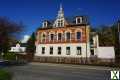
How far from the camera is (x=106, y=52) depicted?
39.7 metres

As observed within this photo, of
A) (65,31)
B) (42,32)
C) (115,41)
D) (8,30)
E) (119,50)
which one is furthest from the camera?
(115,41)

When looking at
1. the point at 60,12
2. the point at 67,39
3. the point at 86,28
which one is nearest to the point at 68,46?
the point at 67,39

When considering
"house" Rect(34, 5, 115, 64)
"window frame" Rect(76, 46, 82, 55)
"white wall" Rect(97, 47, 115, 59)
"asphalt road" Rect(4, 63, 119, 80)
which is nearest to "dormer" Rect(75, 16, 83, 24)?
"house" Rect(34, 5, 115, 64)

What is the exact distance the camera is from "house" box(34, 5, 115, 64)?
133 ft

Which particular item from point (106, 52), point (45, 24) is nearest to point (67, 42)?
point (45, 24)

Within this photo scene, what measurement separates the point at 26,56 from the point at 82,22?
16832 millimetres

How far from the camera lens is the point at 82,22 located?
4206 cm

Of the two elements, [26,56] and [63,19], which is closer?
[63,19]

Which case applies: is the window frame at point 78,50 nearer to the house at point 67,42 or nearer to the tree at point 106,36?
the house at point 67,42

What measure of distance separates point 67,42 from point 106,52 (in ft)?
29.3

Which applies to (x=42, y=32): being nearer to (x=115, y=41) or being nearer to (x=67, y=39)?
(x=67, y=39)

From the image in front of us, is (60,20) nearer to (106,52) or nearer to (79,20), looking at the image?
(79,20)

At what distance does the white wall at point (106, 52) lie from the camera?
3884cm

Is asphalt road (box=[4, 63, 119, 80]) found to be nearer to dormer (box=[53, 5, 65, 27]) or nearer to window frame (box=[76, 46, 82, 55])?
window frame (box=[76, 46, 82, 55])
